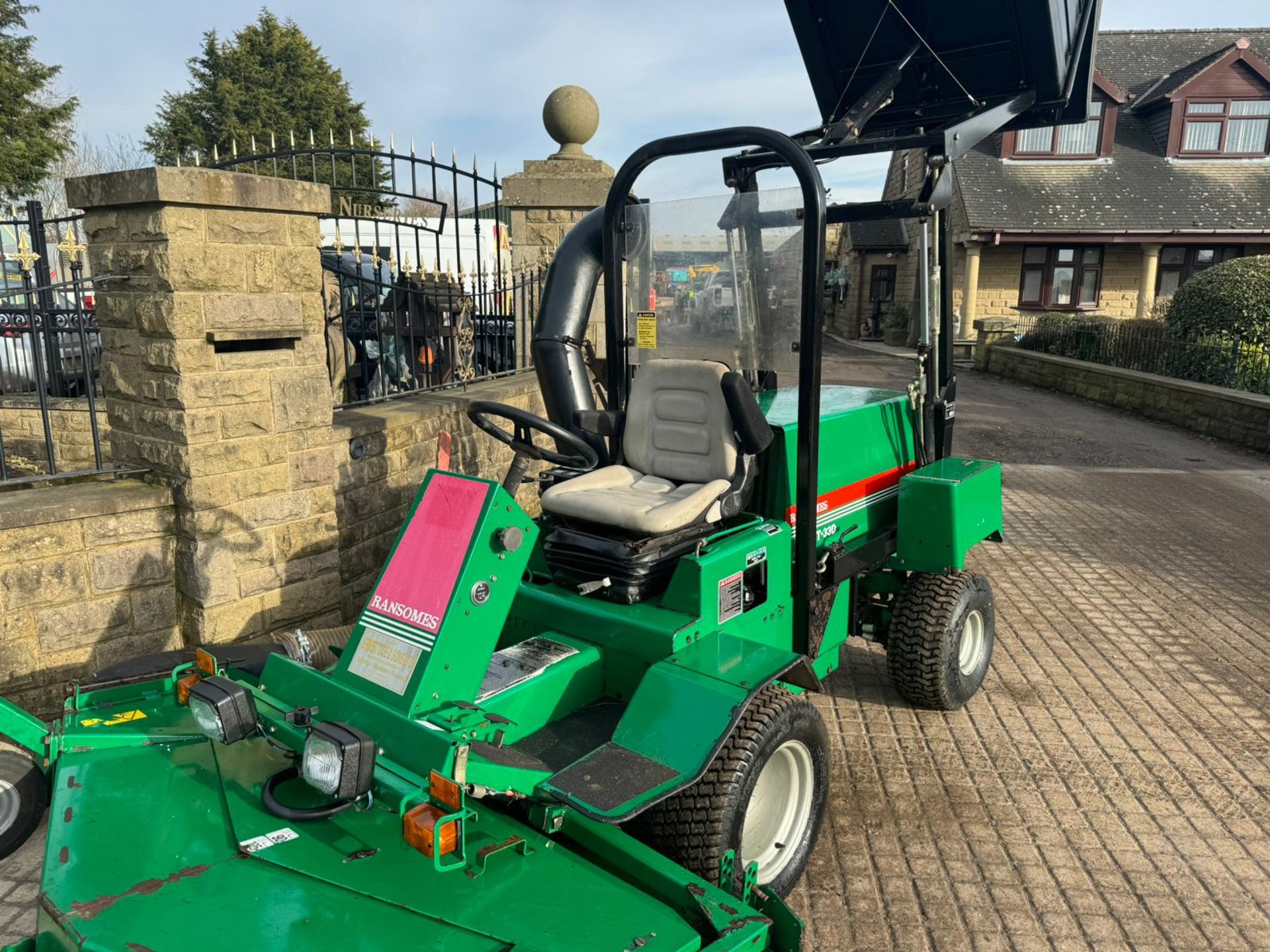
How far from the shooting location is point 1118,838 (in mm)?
3291

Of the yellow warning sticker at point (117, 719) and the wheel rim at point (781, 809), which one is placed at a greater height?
the yellow warning sticker at point (117, 719)

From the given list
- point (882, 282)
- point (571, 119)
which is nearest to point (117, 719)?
point (571, 119)

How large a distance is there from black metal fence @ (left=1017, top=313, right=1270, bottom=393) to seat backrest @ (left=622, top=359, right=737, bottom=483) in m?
11.1

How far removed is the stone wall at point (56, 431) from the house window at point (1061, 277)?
21253 mm

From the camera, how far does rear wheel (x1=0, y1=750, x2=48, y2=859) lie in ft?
9.36

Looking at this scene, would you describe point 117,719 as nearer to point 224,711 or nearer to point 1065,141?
point 224,711

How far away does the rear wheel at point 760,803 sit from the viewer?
2.53 metres

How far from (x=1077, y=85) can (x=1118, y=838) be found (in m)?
3.40

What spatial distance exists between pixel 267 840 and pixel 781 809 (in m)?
1.64

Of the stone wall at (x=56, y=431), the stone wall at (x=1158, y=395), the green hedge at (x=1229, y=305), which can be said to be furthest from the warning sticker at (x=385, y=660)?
the green hedge at (x=1229, y=305)

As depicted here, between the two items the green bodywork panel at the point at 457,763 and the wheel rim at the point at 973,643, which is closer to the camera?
the green bodywork panel at the point at 457,763

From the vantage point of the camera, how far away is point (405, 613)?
264 centimetres

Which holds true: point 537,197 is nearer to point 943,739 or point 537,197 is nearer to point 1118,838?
point 943,739

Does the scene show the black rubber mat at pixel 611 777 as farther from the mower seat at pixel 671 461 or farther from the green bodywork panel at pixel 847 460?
the green bodywork panel at pixel 847 460
